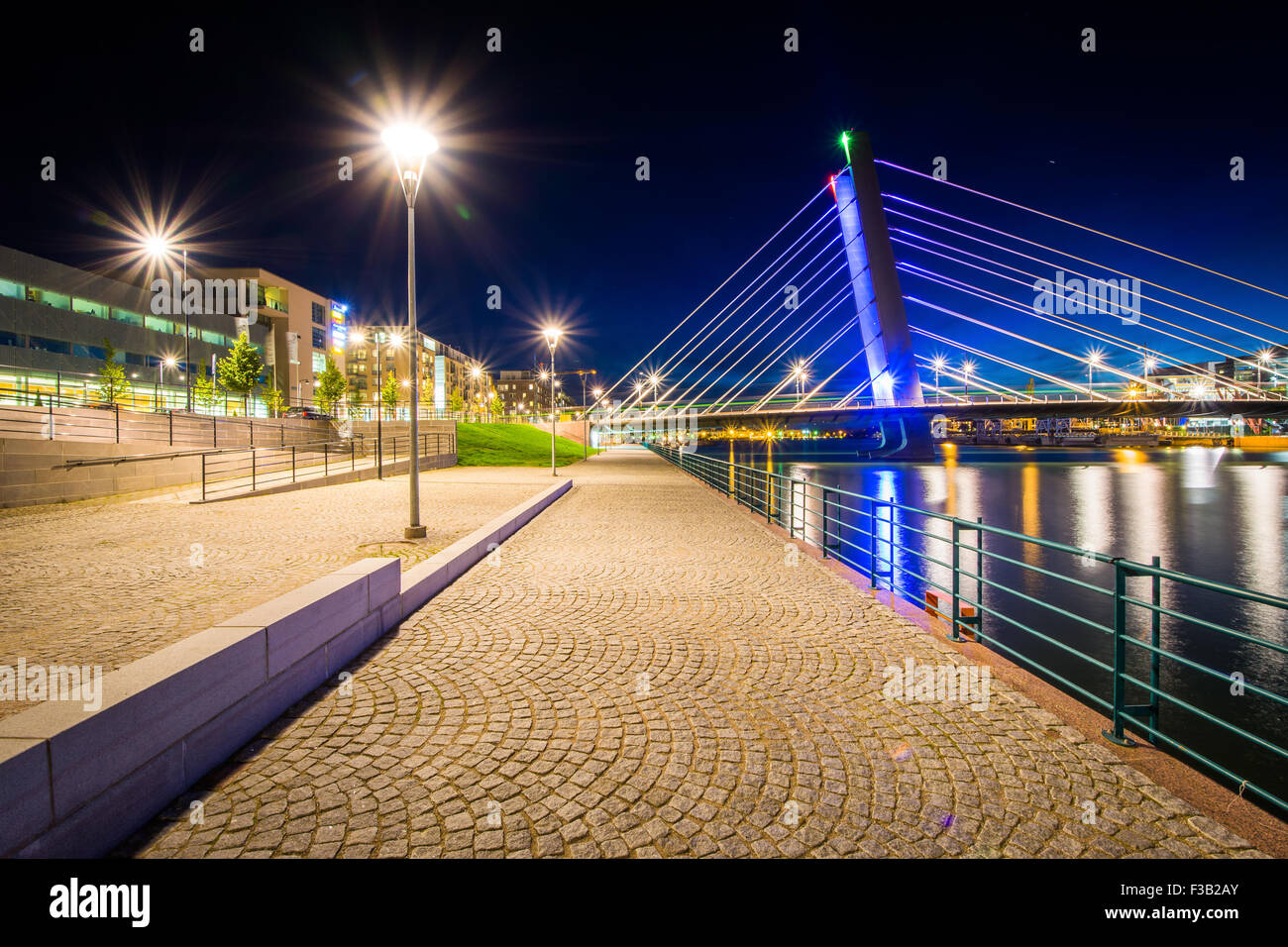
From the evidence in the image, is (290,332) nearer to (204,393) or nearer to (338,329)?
(338,329)

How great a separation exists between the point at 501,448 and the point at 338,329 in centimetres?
5688

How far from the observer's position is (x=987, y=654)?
4754mm

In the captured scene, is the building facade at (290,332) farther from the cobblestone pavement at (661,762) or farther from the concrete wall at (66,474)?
the cobblestone pavement at (661,762)

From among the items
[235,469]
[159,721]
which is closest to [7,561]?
[159,721]

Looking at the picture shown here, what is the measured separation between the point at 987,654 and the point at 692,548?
482 centimetres

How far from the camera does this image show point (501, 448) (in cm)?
4094

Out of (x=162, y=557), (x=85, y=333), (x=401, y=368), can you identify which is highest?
(x=401, y=368)

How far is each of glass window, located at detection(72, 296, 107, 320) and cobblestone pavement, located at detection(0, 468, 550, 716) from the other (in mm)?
40409

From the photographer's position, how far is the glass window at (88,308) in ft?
137

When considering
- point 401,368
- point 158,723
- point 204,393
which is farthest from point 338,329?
point 158,723

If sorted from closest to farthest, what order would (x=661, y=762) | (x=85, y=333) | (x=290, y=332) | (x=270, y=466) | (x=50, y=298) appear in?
(x=661, y=762) < (x=270, y=466) < (x=50, y=298) < (x=85, y=333) < (x=290, y=332)

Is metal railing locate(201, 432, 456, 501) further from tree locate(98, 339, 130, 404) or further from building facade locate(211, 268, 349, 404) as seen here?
building facade locate(211, 268, 349, 404)

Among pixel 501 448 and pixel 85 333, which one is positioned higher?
pixel 85 333
